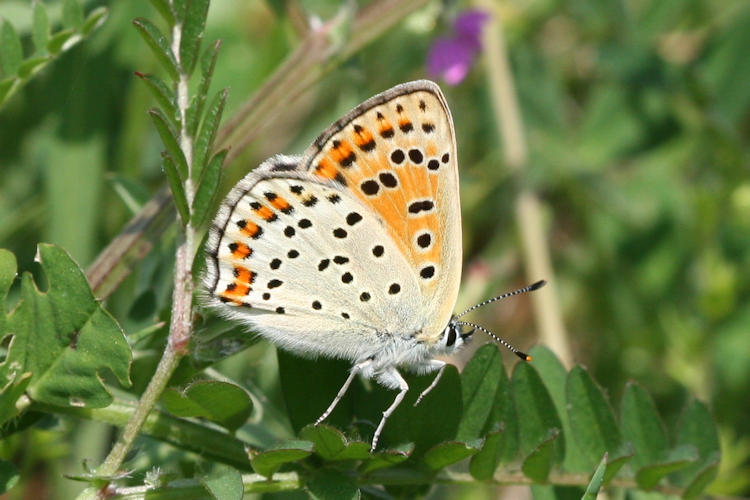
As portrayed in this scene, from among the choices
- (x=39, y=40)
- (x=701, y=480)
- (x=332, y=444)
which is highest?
(x=39, y=40)

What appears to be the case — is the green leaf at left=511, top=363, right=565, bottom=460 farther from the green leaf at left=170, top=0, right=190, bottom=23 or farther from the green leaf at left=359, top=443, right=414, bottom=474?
the green leaf at left=170, top=0, right=190, bottom=23

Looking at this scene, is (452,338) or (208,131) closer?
(208,131)

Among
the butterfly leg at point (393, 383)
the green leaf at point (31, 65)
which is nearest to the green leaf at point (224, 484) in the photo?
the butterfly leg at point (393, 383)

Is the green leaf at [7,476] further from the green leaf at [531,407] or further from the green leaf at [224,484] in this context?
the green leaf at [531,407]

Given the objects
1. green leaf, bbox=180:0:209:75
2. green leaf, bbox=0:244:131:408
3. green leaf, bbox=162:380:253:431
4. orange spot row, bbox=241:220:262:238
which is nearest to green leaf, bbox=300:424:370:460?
green leaf, bbox=162:380:253:431

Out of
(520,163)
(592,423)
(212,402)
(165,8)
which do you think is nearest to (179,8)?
(165,8)

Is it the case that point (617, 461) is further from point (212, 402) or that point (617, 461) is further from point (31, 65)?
point (31, 65)
